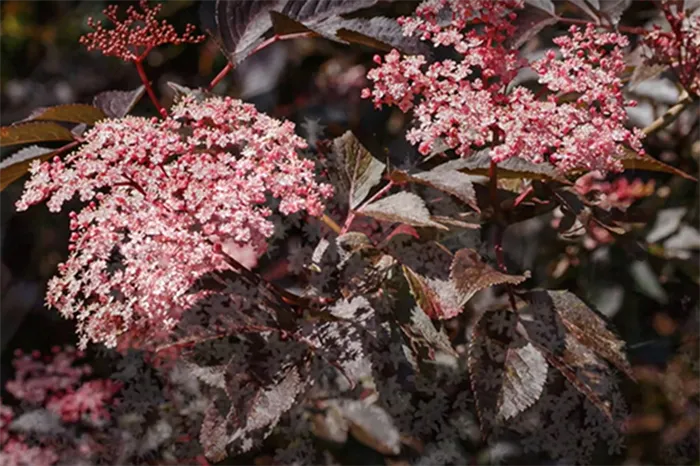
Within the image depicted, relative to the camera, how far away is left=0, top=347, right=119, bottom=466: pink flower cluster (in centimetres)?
111

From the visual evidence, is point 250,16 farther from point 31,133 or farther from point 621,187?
point 621,187

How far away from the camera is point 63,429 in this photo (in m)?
1.16

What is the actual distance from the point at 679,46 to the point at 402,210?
384 mm

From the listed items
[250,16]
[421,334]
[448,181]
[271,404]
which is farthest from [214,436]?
[250,16]

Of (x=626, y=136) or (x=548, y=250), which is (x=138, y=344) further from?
(x=548, y=250)

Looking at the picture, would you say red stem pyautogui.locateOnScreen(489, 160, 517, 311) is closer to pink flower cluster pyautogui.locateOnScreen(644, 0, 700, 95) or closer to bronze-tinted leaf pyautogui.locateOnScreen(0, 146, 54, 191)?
pink flower cluster pyautogui.locateOnScreen(644, 0, 700, 95)

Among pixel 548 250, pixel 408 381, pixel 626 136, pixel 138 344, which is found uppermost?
pixel 626 136

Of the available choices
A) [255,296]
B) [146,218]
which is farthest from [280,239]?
[146,218]

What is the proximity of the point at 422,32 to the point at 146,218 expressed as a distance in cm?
32

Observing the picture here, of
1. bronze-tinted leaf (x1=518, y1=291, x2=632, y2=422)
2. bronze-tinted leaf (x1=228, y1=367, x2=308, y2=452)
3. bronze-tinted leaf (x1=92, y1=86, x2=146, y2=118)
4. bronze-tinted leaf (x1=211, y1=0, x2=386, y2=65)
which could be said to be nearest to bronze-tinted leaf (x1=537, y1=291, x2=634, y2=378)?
bronze-tinted leaf (x1=518, y1=291, x2=632, y2=422)

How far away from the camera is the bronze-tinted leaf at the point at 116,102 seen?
92 centimetres

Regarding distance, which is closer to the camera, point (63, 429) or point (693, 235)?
point (63, 429)

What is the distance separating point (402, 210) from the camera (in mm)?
815

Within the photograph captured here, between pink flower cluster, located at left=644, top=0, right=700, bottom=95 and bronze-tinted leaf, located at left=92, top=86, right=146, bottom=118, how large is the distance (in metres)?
0.56
